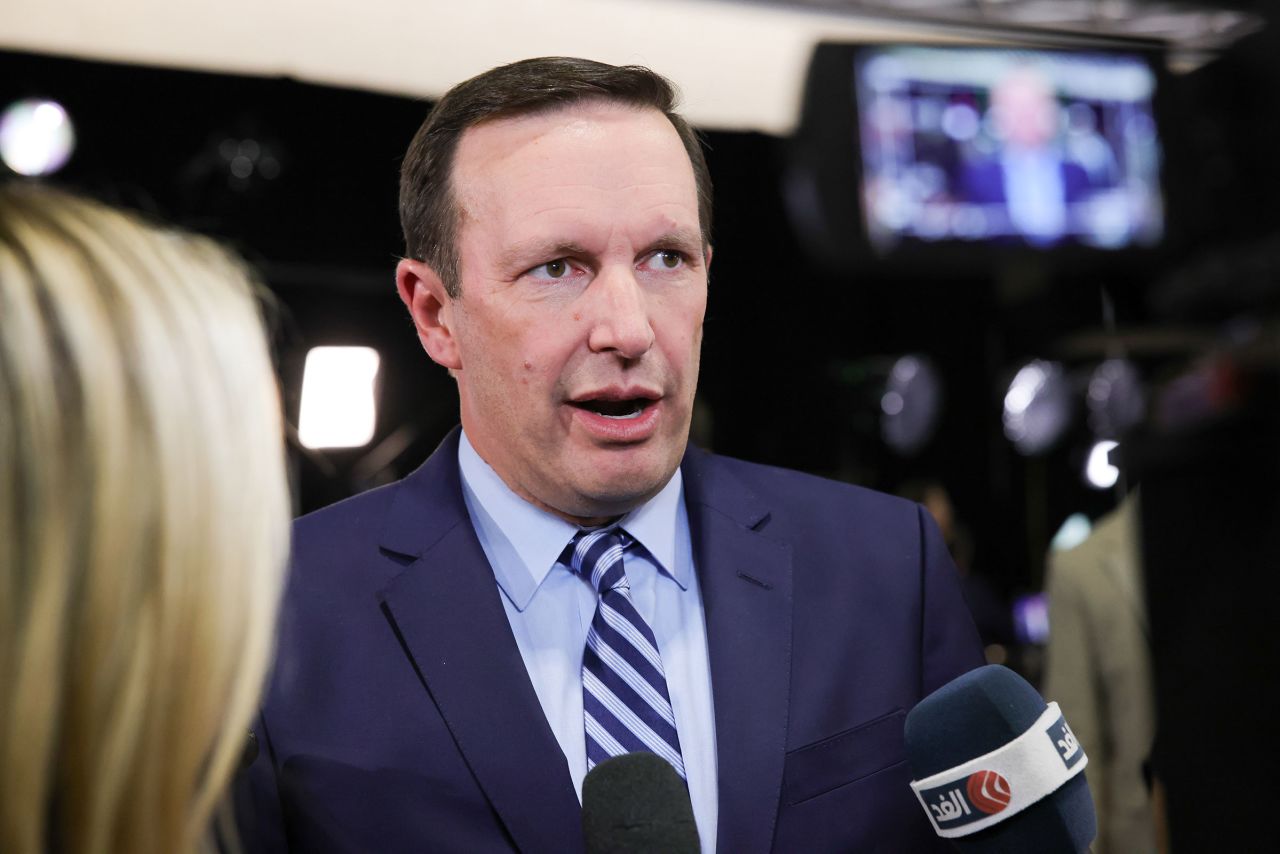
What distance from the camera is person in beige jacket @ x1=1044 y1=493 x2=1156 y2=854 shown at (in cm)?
199

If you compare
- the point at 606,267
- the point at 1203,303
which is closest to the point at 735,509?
the point at 606,267

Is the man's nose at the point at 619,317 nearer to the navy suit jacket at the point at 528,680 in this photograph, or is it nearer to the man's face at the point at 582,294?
the man's face at the point at 582,294

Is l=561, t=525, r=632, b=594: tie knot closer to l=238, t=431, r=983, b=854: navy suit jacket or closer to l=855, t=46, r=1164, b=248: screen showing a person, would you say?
l=238, t=431, r=983, b=854: navy suit jacket

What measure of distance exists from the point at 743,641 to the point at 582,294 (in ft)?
1.46

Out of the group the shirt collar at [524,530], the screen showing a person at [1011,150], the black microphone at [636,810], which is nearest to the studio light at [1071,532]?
the screen showing a person at [1011,150]

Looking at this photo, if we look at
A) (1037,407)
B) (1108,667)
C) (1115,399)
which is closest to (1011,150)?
(1037,407)

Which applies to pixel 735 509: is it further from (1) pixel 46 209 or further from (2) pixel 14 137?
(2) pixel 14 137

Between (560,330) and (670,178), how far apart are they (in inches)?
8.8

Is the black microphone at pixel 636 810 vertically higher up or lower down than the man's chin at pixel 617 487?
lower down

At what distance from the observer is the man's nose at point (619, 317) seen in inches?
53.1

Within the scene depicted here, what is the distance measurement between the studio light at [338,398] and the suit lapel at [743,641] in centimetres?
43

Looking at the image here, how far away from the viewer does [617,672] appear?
142cm

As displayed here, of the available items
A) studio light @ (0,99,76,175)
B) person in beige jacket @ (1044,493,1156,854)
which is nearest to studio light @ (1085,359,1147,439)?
person in beige jacket @ (1044,493,1156,854)

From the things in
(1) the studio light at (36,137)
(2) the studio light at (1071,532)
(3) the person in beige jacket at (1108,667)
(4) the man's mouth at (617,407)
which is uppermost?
(1) the studio light at (36,137)
